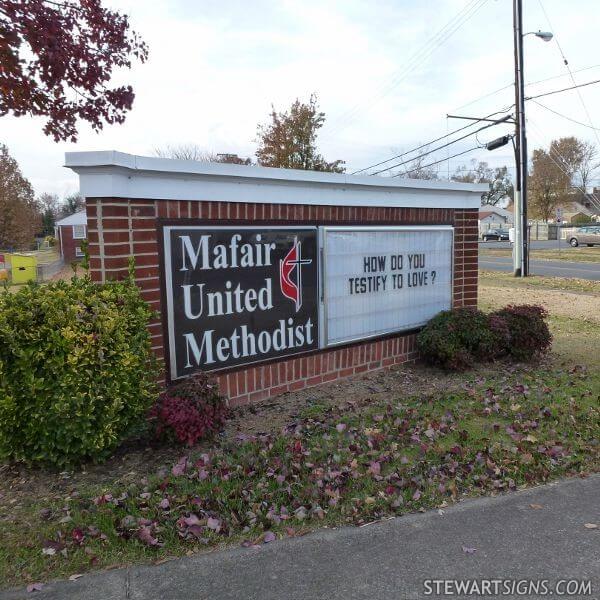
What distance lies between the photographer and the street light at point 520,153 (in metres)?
18.3

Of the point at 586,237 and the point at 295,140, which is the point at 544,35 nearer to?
the point at 295,140

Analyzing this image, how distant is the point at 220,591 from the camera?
262 cm

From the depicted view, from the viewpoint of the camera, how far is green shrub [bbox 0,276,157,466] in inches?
138

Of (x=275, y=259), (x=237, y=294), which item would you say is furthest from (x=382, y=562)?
(x=275, y=259)

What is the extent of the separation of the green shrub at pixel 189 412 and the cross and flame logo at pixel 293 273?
4.80 feet

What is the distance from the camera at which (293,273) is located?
5.61 metres

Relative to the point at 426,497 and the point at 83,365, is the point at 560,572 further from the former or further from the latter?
the point at 83,365

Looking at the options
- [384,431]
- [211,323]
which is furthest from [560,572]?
[211,323]

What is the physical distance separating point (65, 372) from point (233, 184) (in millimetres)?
2249

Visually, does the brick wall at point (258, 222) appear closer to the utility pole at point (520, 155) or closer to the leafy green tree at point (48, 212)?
the utility pole at point (520, 155)

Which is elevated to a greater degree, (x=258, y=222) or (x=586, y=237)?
(x=586, y=237)

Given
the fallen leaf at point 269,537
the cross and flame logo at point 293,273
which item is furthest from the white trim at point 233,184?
the fallen leaf at point 269,537

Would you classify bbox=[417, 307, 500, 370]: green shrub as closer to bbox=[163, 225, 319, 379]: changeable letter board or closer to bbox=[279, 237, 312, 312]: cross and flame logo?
bbox=[163, 225, 319, 379]: changeable letter board

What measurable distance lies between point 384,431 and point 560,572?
192cm
